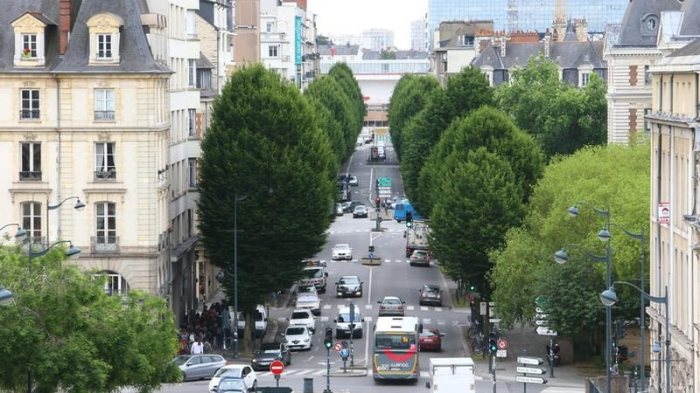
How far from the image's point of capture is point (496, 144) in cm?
12056

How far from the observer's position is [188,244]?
11544cm

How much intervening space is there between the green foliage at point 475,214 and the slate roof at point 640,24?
30.1 meters

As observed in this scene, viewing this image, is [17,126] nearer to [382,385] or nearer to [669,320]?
[382,385]

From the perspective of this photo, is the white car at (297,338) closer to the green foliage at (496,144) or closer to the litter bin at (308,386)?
the green foliage at (496,144)

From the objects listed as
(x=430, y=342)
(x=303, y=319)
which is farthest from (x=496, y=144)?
(x=430, y=342)

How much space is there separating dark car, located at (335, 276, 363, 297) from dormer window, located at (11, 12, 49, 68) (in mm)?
36357

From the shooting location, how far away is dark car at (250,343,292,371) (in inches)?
3920

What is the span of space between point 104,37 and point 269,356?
17.5 meters

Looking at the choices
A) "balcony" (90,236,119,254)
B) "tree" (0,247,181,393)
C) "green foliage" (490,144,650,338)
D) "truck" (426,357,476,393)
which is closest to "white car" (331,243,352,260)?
"green foliage" (490,144,650,338)

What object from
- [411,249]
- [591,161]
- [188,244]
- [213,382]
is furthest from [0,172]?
[411,249]

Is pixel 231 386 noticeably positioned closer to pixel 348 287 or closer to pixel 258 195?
pixel 258 195

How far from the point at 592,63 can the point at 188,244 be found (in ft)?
274

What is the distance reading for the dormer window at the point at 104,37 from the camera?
3974 inches

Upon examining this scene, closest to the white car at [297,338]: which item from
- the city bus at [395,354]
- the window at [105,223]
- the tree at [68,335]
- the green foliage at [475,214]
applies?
the green foliage at [475,214]
